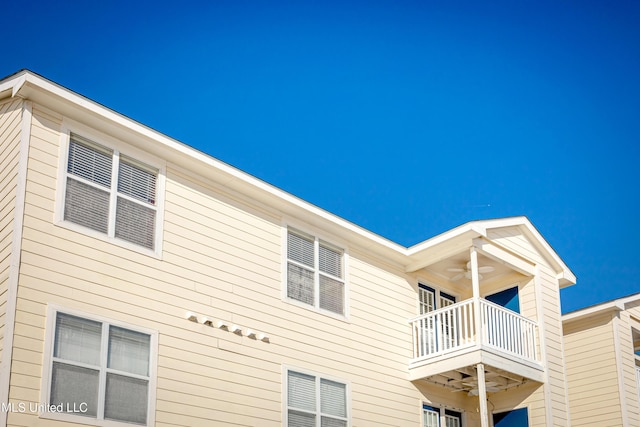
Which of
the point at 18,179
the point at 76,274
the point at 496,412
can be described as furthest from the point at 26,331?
the point at 496,412

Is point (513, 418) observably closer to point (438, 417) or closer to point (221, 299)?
point (438, 417)

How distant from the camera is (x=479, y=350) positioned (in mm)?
18312

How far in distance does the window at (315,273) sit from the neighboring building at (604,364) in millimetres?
8078

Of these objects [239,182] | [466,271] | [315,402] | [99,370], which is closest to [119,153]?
[239,182]

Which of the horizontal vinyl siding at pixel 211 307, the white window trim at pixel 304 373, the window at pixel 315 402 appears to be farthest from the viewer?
the window at pixel 315 402

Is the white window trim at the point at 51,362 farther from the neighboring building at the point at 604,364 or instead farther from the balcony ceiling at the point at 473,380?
the neighboring building at the point at 604,364

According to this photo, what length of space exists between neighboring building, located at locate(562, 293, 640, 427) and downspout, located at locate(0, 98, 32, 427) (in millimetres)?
15490

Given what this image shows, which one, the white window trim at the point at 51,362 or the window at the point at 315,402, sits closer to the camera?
the white window trim at the point at 51,362

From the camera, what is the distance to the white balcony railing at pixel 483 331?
18969 mm

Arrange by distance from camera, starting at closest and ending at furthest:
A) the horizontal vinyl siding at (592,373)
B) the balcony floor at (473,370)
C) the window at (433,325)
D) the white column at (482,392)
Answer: the white column at (482,392) → the balcony floor at (473,370) → the window at (433,325) → the horizontal vinyl siding at (592,373)

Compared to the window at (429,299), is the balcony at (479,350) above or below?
below

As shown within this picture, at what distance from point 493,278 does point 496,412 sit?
10.8ft

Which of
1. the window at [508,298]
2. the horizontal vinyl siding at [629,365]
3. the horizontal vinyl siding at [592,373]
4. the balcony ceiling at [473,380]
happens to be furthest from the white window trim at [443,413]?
the horizontal vinyl siding at [629,365]

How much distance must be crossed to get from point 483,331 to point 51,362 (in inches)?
376
